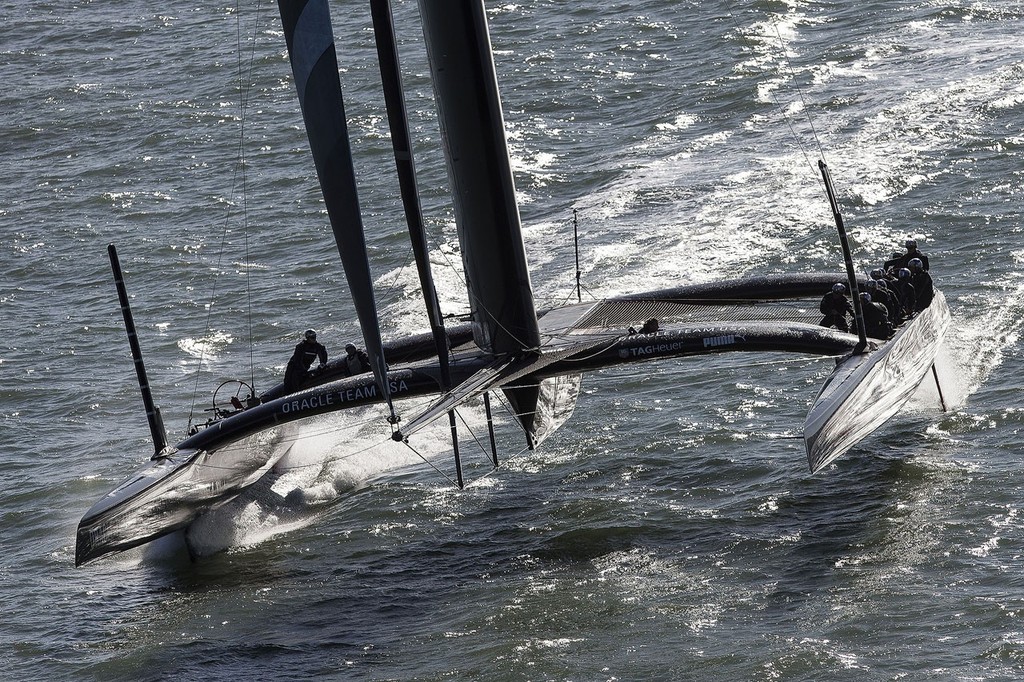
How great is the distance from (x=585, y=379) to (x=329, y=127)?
6335mm

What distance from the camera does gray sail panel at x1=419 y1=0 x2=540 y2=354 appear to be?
11328 mm

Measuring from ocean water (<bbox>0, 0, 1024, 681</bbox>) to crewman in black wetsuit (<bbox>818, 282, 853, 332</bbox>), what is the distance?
3.38ft

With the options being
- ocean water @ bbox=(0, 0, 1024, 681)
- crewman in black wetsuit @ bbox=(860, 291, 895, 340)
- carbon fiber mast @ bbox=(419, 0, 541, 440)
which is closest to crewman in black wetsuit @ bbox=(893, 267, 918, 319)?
crewman in black wetsuit @ bbox=(860, 291, 895, 340)

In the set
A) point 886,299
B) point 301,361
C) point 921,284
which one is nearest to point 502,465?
point 301,361

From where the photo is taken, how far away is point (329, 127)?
9727mm

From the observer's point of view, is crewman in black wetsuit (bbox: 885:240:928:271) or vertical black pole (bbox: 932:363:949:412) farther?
crewman in black wetsuit (bbox: 885:240:928:271)

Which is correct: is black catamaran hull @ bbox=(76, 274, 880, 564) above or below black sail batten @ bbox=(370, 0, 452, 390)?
below

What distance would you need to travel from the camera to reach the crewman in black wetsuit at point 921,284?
43.2 ft

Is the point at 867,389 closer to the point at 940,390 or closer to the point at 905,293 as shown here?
the point at 940,390

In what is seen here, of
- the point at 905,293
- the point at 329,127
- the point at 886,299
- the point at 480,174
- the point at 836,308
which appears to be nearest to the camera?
the point at 329,127

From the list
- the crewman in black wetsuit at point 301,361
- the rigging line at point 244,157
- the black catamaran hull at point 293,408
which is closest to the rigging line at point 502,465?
the black catamaran hull at point 293,408

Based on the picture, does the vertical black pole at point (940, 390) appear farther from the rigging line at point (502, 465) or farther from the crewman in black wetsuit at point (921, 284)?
the rigging line at point (502, 465)

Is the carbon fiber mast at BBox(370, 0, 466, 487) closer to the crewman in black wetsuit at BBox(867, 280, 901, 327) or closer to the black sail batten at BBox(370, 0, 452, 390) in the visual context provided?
the black sail batten at BBox(370, 0, 452, 390)

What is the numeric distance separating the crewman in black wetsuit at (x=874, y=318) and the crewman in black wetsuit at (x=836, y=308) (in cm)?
25
